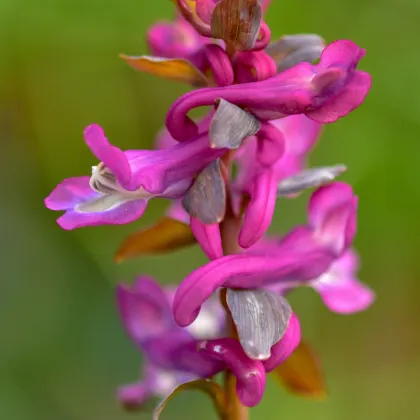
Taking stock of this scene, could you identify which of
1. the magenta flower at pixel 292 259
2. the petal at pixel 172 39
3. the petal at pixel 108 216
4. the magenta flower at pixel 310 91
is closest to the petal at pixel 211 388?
the magenta flower at pixel 292 259

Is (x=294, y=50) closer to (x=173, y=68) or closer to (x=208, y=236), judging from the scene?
(x=173, y=68)

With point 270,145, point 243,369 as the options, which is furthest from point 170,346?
point 270,145

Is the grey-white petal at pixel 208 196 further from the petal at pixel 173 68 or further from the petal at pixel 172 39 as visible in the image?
the petal at pixel 172 39

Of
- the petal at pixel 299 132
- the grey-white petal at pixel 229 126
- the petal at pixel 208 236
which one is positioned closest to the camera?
the grey-white petal at pixel 229 126

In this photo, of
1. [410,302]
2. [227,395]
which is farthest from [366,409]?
[227,395]

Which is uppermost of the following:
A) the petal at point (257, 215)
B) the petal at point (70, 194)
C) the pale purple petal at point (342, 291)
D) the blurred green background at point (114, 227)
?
the petal at point (70, 194)

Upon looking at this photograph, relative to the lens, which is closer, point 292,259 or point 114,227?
point 292,259

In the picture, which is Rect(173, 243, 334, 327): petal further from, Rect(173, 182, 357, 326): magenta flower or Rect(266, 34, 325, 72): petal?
Rect(266, 34, 325, 72): petal
